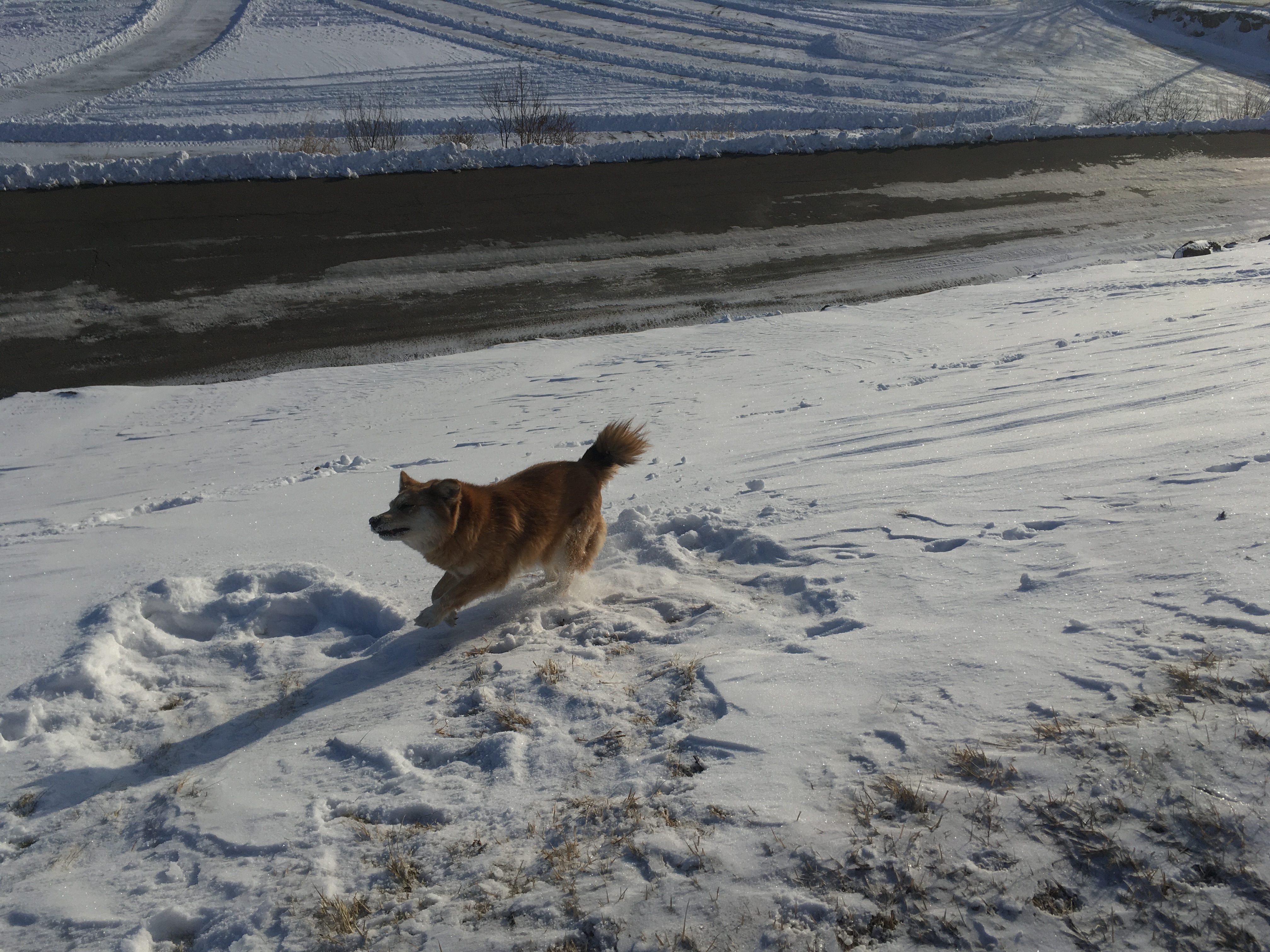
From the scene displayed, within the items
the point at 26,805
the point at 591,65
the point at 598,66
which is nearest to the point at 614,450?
the point at 26,805

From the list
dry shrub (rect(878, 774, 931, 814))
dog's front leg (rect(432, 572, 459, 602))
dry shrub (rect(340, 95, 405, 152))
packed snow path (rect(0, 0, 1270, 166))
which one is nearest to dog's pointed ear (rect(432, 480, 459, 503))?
dog's front leg (rect(432, 572, 459, 602))

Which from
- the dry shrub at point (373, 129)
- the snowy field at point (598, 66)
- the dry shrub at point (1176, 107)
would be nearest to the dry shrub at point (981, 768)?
the snowy field at point (598, 66)

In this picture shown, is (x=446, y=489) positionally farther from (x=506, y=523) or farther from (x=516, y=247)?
(x=516, y=247)

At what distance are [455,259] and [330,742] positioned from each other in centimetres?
1134

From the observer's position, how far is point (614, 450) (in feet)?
19.7

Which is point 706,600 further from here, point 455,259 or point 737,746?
point 455,259

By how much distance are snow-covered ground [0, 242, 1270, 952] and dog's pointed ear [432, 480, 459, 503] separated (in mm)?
928

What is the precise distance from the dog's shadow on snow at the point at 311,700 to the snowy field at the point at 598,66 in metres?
14.3

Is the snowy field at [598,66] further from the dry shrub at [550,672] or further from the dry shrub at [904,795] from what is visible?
the dry shrub at [904,795]

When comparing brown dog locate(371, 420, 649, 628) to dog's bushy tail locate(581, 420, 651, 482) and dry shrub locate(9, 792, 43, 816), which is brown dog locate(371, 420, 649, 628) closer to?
dog's bushy tail locate(581, 420, 651, 482)

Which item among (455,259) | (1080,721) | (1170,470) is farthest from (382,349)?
(1080,721)

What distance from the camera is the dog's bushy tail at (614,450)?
5.95m

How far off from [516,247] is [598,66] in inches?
687

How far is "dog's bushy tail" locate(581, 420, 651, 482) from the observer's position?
19.5 feet
